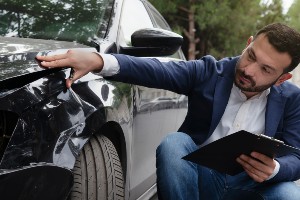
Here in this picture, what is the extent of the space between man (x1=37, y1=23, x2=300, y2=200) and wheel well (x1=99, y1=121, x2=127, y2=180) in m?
0.17

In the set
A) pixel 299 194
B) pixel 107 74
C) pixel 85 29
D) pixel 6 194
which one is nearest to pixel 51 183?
pixel 6 194

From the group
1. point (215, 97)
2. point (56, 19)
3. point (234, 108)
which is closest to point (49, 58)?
point (56, 19)

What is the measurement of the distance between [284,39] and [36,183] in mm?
1378

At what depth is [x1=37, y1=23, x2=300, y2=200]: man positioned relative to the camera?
2254 mm

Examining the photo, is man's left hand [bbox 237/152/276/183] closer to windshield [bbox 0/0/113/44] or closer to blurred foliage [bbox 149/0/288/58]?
windshield [bbox 0/0/113/44]

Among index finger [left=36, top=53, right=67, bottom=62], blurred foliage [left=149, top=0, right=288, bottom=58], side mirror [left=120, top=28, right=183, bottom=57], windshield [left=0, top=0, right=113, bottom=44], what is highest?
index finger [left=36, top=53, right=67, bottom=62]

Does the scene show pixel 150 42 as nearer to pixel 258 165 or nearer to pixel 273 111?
pixel 273 111

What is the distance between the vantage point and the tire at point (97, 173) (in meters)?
1.88

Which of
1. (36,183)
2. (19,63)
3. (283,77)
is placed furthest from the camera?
(283,77)

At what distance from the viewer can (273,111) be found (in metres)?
2.46

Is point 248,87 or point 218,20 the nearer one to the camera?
point 248,87

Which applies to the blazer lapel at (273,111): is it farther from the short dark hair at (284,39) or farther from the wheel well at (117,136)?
the wheel well at (117,136)

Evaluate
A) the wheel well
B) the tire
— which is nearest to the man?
the wheel well

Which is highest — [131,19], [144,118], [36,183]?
[131,19]
